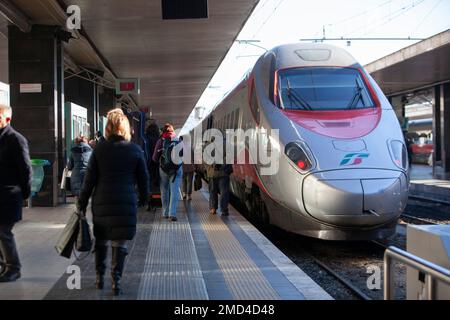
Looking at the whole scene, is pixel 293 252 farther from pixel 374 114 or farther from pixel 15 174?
pixel 15 174

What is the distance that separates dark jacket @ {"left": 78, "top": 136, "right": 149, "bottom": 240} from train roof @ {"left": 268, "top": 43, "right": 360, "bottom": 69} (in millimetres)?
4691

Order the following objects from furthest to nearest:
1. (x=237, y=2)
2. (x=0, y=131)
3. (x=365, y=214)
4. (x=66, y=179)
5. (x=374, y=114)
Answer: (x=237, y=2), (x=66, y=179), (x=374, y=114), (x=365, y=214), (x=0, y=131)

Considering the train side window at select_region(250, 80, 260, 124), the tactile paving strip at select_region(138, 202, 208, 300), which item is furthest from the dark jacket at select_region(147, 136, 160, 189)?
the train side window at select_region(250, 80, 260, 124)

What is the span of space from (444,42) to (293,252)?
11.2 meters

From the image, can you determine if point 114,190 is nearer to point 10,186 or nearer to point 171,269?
point 10,186

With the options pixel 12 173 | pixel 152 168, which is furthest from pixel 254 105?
pixel 12 173

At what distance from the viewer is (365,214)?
7129 millimetres

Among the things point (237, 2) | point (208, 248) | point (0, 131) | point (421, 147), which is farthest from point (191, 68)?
point (421, 147)

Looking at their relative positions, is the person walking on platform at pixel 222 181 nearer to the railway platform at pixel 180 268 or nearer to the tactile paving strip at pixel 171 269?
the railway platform at pixel 180 268

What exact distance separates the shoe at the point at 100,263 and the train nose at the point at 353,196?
3.15 metres

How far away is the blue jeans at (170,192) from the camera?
9.52 m

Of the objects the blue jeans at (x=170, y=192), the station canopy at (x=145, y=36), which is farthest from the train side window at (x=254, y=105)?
the station canopy at (x=145, y=36)

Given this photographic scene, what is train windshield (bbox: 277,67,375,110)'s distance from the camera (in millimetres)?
8562

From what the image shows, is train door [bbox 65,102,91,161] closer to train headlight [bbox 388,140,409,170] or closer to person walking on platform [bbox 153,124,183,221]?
person walking on platform [bbox 153,124,183,221]
